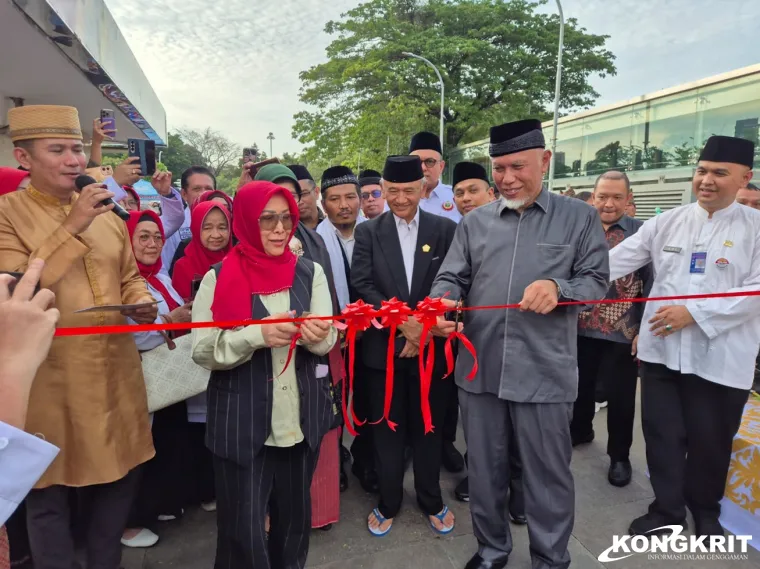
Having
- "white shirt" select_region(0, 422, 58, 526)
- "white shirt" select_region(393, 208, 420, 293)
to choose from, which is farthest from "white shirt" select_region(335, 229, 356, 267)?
"white shirt" select_region(0, 422, 58, 526)

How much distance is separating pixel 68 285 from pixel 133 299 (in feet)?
1.02

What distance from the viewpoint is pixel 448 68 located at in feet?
74.4

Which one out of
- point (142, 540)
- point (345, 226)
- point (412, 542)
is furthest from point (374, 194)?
point (142, 540)

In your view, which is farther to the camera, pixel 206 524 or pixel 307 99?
pixel 307 99

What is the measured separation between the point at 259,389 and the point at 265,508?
1.83 feet

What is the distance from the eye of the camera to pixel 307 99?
2436cm

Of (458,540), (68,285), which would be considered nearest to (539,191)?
(458,540)

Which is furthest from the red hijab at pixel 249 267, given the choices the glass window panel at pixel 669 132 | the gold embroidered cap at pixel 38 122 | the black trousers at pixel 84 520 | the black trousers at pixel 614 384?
the glass window panel at pixel 669 132

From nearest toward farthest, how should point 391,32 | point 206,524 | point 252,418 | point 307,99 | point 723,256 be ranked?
point 252,418, point 723,256, point 206,524, point 391,32, point 307,99

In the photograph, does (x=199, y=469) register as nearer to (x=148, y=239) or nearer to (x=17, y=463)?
(x=148, y=239)

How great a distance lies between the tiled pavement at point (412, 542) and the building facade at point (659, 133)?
10.1 metres

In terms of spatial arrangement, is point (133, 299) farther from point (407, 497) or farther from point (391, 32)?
point (391, 32)

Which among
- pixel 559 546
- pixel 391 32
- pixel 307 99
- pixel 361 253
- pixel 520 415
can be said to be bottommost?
pixel 559 546

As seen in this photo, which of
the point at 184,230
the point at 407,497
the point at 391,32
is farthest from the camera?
the point at 391,32
